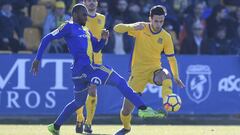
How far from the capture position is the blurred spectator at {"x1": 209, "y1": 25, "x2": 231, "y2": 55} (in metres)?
19.2

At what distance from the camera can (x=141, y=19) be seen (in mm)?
19312

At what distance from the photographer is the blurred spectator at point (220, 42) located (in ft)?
63.0

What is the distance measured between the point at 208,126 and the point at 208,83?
5.90 ft

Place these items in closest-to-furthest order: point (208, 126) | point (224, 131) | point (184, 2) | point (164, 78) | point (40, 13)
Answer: point (164, 78) < point (224, 131) < point (208, 126) < point (40, 13) < point (184, 2)

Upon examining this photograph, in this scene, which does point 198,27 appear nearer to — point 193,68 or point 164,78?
point 193,68

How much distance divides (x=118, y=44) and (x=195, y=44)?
6.60 ft

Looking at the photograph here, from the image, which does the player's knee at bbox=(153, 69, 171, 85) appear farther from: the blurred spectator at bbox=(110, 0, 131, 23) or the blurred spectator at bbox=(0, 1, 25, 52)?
the blurred spectator at bbox=(110, 0, 131, 23)

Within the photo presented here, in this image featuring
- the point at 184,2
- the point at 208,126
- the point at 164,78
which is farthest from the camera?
the point at 184,2

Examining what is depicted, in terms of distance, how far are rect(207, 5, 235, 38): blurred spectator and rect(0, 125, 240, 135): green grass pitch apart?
5.07 m

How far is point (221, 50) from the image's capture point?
1922cm

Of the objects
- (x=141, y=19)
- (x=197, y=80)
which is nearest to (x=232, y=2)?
(x=141, y=19)

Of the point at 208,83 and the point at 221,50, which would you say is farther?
the point at 221,50

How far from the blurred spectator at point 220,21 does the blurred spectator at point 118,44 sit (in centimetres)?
266

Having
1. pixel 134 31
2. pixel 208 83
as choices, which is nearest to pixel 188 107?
pixel 208 83
